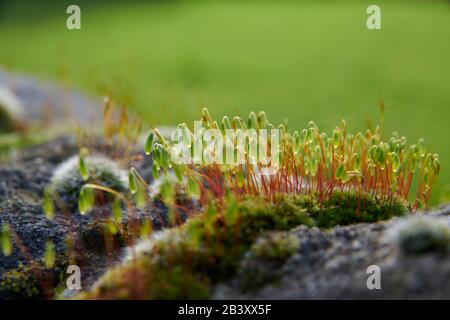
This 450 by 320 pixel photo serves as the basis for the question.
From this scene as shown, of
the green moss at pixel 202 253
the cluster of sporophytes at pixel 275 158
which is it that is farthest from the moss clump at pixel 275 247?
the cluster of sporophytes at pixel 275 158

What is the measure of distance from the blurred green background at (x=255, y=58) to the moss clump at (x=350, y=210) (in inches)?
127

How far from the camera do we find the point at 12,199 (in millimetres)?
4723

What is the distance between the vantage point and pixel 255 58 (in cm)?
1160

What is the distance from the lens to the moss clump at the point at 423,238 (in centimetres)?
260

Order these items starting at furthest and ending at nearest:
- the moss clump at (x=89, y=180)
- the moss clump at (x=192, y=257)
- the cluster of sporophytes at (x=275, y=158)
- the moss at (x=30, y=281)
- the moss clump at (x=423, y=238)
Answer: the moss clump at (x=89, y=180)
the moss at (x=30, y=281)
the cluster of sporophytes at (x=275, y=158)
the moss clump at (x=192, y=257)
the moss clump at (x=423, y=238)

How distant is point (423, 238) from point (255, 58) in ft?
30.7

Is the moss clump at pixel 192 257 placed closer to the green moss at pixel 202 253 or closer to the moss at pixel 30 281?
the green moss at pixel 202 253

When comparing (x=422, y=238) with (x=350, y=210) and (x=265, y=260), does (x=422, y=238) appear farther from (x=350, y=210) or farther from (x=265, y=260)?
(x=350, y=210)

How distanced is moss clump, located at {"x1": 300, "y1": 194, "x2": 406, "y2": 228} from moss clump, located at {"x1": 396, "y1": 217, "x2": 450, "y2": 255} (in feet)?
2.65

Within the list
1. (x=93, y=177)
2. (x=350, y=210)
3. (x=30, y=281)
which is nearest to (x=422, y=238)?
(x=350, y=210)

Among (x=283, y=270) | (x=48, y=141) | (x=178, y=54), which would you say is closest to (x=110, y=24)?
(x=178, y=54)

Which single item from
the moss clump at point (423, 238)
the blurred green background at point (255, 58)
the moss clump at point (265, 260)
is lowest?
the moss clump at point (265, 260)

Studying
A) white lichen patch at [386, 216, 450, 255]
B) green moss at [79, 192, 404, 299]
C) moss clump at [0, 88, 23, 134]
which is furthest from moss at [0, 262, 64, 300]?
moss clump at [0, 88, 23, 134]

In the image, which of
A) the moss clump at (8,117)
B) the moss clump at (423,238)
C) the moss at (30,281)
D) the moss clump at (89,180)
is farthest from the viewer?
the moss clump at (8,117)
